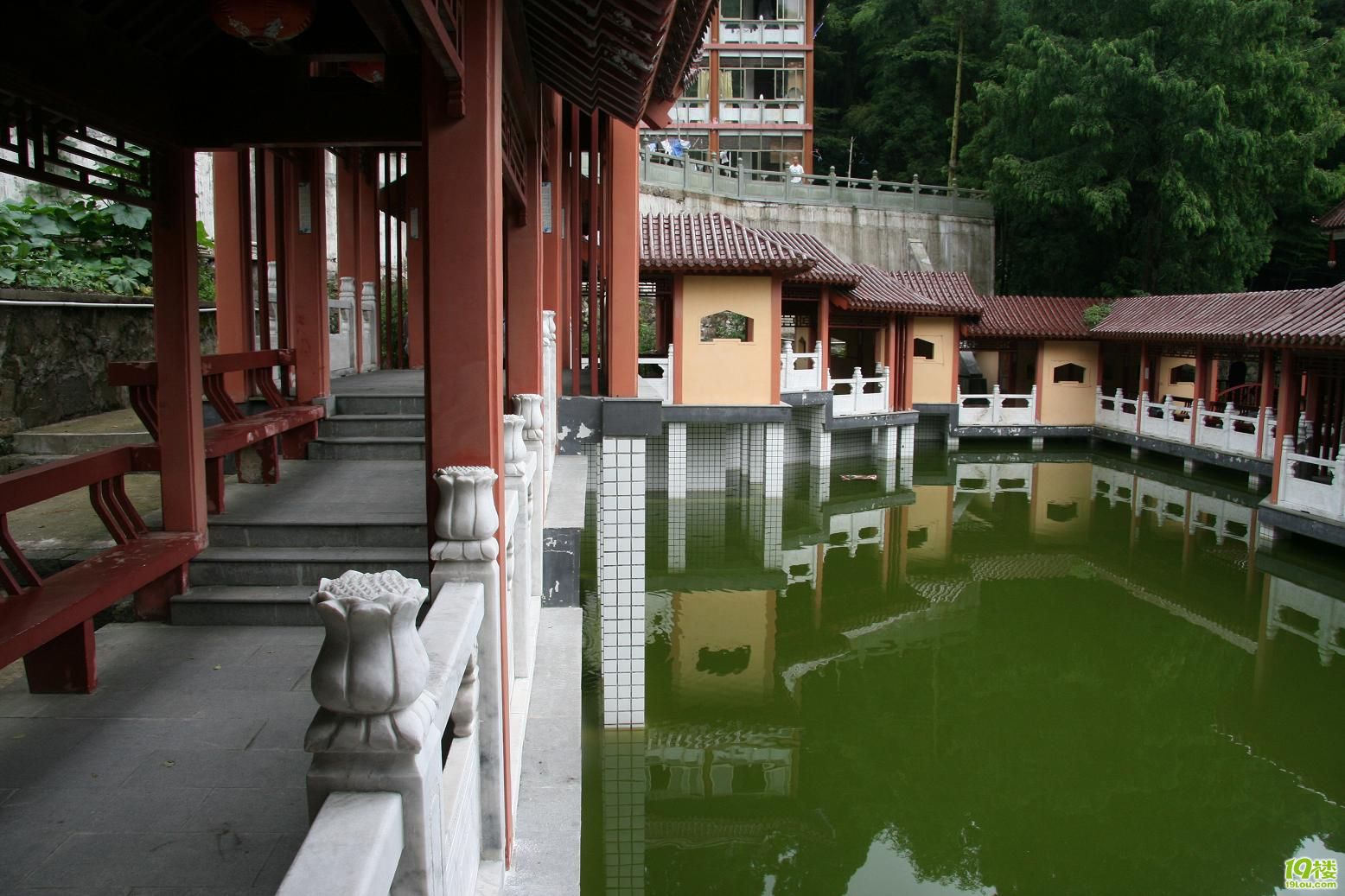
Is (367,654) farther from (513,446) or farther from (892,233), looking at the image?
(892,233)

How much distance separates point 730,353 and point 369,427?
365 inches

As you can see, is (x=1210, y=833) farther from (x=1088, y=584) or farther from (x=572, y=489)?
(x=1088, y=584)

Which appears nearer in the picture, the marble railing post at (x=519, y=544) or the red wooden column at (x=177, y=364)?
the marble railing post at (x=519, y=544)

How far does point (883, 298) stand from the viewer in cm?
1914

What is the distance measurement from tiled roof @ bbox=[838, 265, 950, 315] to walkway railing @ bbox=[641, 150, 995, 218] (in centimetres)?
659

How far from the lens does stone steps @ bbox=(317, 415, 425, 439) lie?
707cm

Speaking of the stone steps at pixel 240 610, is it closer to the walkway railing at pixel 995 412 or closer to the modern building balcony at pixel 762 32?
the walkway railing at pixel 995 412

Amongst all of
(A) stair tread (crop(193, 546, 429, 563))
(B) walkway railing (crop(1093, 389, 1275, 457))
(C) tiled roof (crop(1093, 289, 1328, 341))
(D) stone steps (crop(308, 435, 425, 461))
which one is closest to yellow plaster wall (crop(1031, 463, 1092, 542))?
(B) walkway railing (crop(1093, 389, 1275, 457))

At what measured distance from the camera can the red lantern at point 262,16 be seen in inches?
111

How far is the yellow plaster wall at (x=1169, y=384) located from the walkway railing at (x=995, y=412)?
7.66 feet

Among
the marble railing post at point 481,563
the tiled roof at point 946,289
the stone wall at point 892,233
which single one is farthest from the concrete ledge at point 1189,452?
the marble railing post at point 481,563

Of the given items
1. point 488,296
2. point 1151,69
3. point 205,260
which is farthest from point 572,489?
point 1151,69

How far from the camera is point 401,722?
1458 millimetres

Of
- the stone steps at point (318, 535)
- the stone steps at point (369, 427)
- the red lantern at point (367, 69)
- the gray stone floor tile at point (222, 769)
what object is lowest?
the gray stone floor tile at point (222, 769)
